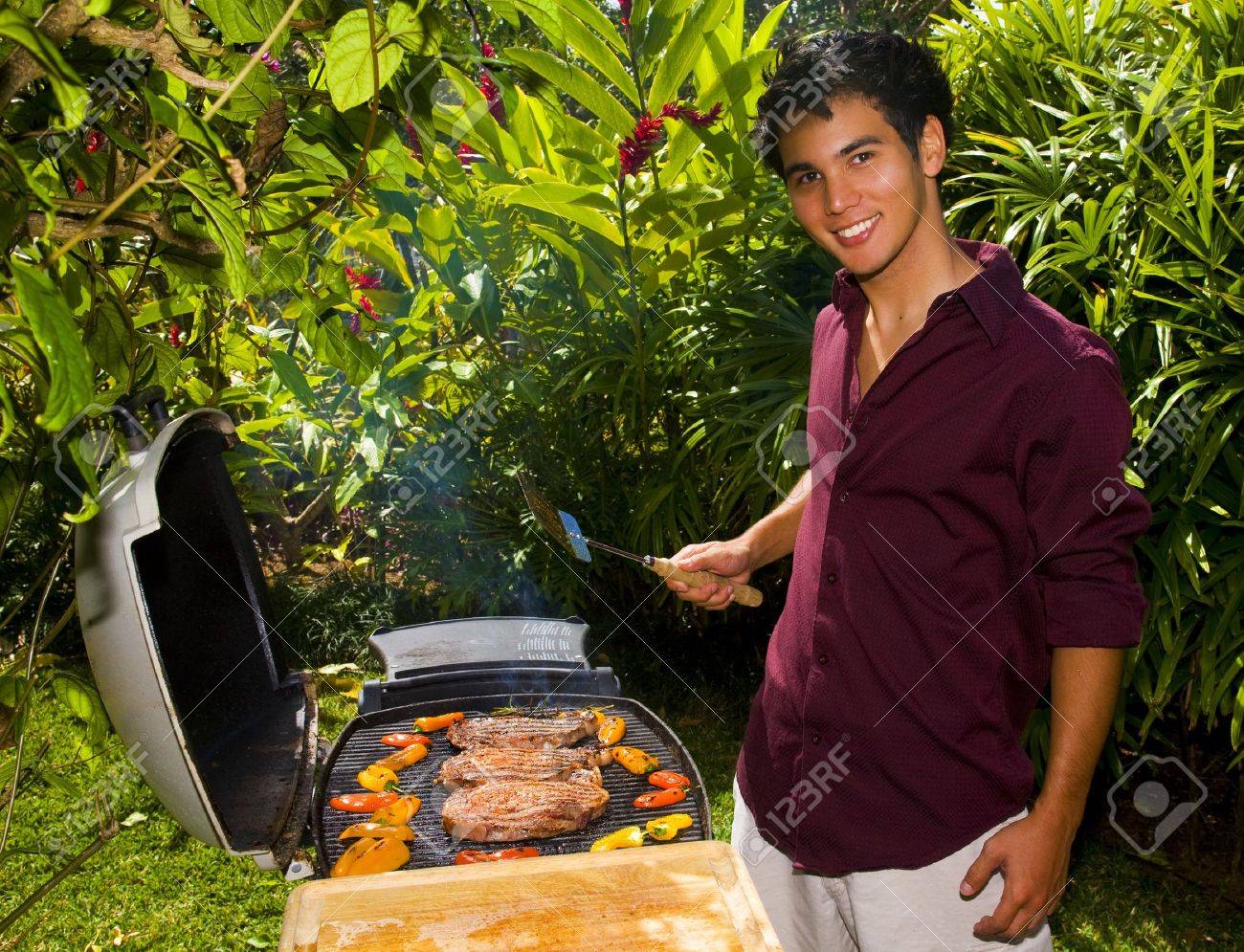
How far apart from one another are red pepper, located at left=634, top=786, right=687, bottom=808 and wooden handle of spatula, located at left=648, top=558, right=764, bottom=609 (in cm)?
61

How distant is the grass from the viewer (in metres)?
3.07

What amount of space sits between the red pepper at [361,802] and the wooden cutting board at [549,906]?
103 centimetres

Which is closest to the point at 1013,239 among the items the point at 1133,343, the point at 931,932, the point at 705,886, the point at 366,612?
the point at 1133,343

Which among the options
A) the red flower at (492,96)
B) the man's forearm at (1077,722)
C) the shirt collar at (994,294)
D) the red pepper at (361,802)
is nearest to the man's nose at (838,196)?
the shirt collar at (994,294)

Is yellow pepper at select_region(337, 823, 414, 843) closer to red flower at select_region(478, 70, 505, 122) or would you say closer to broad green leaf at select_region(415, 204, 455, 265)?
red flower at select_region(478, 70, 505, 122)

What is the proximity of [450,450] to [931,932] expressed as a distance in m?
3.36

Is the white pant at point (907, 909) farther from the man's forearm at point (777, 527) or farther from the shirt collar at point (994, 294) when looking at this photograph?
the shirt collar at point (994, 294)

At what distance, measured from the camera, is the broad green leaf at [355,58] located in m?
0.94

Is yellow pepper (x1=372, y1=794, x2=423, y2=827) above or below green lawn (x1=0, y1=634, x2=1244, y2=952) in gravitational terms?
above

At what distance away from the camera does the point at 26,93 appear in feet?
3.68

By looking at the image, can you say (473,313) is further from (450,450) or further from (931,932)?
(931,932)

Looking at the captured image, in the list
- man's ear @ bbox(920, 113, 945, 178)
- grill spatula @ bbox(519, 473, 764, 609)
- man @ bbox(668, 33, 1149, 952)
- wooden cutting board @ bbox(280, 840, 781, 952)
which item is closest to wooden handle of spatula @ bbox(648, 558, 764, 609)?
grill spatula @ bbox(519, 473, 764, 609)

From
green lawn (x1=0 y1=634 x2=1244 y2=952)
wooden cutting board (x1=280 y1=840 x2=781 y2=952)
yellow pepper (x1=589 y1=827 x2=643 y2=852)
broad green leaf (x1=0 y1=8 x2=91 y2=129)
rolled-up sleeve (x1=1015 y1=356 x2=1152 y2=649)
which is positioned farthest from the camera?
green lawn (x1=0 y1=634 x2=1244 y2=952)

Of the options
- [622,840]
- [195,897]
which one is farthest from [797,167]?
[195,897]
